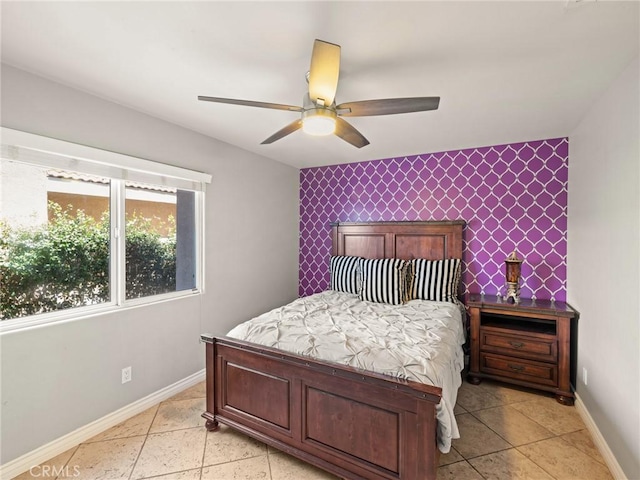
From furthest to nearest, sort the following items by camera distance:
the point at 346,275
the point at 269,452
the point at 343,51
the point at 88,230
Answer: the point at 346,275
the point at 88,230
the point at 269,452
the point at 343,51

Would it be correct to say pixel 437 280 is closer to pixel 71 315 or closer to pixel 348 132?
pixel 348 132

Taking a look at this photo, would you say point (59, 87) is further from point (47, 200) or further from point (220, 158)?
point (220, 158)

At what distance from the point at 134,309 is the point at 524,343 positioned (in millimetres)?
3349

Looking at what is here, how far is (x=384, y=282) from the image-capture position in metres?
3.22

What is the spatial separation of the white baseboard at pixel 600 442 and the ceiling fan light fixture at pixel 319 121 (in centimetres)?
252

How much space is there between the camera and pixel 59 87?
6.55ft

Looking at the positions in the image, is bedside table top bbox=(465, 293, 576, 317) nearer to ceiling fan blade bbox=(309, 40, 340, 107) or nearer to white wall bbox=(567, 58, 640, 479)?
white wall bbox=(567, 58, 640, 479)

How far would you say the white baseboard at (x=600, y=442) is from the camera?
176 centimetres

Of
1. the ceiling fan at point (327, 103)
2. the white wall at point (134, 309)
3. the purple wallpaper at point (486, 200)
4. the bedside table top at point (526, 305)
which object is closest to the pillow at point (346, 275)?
the purple wallpaper at point (486, 200)

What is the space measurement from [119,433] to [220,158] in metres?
2.46

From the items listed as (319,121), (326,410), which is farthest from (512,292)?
(319,121)

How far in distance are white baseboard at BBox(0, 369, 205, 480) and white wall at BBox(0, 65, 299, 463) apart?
0.14ft

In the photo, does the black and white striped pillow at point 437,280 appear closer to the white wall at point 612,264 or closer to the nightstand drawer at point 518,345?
the nightstand drawer at point 518,345

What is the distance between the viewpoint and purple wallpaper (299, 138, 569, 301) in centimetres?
303
